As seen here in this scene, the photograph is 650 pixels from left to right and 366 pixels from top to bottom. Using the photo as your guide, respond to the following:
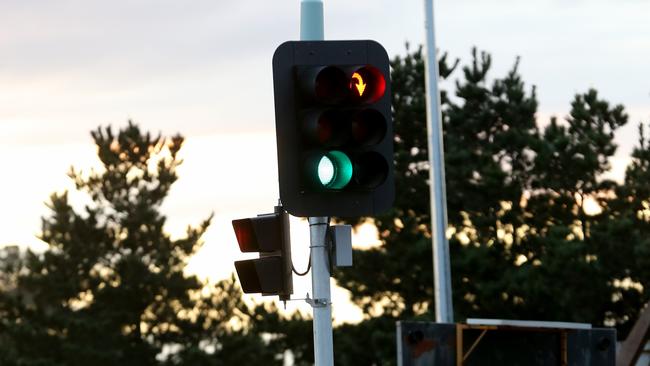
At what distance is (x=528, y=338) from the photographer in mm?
10281

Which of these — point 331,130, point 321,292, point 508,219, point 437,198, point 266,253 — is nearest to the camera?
point 331,130

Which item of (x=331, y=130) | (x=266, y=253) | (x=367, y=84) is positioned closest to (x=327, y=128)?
(x=331, y=130)

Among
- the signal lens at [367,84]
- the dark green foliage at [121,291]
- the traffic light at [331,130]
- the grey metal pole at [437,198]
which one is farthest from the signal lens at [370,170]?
the dark green foliage at [121,291]

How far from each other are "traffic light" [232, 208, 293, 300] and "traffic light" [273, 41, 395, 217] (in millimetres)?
820

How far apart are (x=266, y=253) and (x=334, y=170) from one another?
1138mm

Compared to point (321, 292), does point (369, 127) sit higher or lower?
higher

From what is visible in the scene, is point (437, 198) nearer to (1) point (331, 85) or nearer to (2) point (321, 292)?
(2) point (321, 292)

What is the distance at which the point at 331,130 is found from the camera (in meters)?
8.73

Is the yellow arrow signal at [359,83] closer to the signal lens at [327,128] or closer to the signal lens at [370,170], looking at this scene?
the signal lens at [327,128]

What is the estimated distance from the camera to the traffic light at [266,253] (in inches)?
378

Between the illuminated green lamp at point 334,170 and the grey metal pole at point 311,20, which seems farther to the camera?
the grey metal pole at point 311,20

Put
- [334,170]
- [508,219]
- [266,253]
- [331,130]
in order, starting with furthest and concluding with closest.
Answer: [508,219] → [266,253] → [334,170] → [331,130]

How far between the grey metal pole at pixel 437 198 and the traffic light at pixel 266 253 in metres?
20.6

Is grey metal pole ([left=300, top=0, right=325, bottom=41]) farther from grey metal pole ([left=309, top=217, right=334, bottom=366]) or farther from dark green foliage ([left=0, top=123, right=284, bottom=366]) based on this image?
dark green foliage ([left=0, top=123, right=284, bottom=366])
